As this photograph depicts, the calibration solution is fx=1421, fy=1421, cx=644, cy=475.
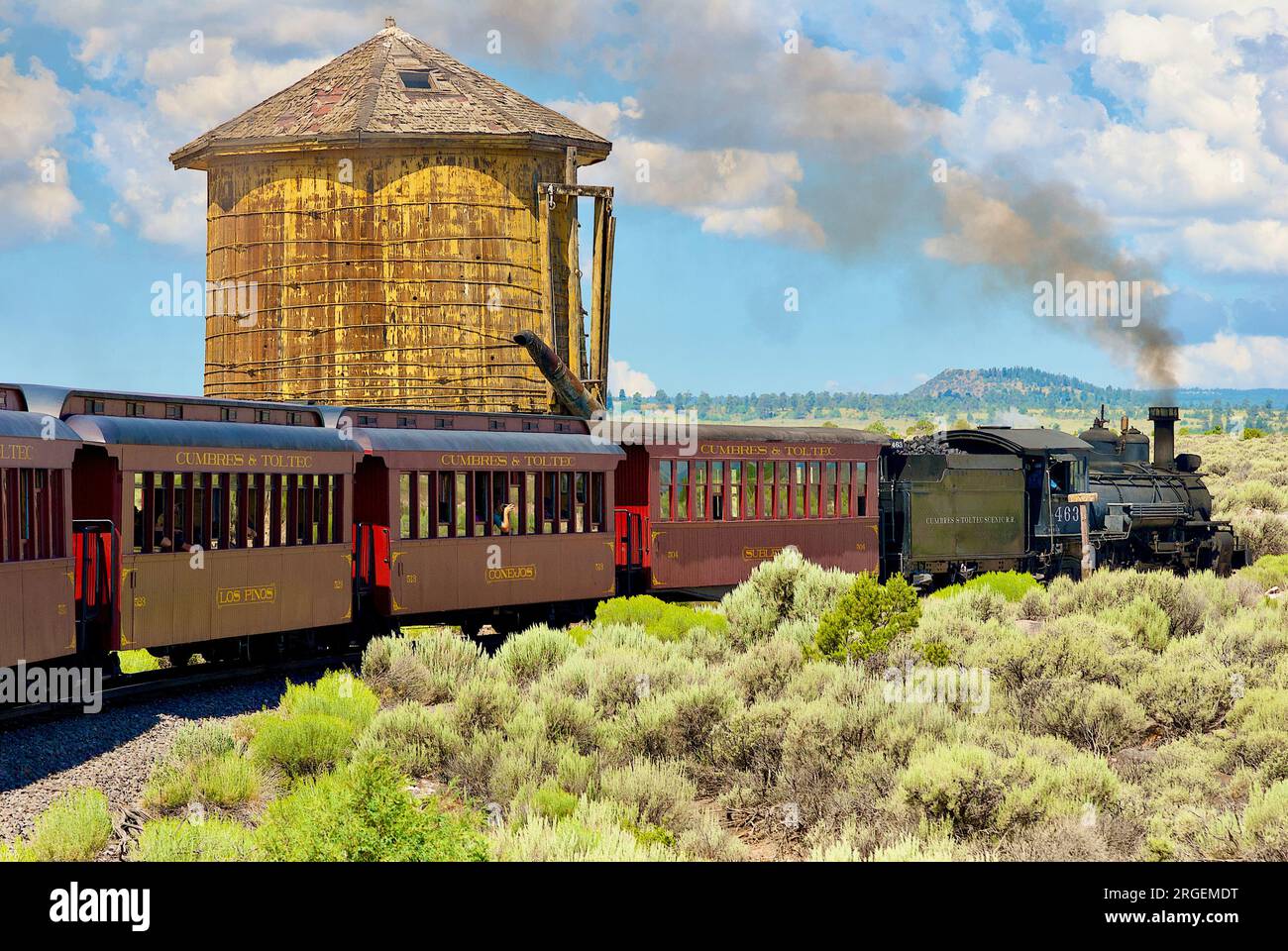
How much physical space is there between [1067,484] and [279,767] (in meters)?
21.9

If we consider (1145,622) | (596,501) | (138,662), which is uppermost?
(596,501)

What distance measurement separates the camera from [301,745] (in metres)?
12.8

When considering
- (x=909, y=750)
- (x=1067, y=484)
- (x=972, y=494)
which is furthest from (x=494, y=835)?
(x=1067, y=484)

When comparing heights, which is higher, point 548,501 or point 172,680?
point 548,501

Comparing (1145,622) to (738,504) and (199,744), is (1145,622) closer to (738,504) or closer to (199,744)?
(738,504)

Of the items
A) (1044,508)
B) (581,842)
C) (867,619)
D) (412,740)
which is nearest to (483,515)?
(867,619)

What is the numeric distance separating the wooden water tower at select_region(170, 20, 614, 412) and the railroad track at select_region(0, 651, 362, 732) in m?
14.0

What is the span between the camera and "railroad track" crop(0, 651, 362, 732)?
14.0m

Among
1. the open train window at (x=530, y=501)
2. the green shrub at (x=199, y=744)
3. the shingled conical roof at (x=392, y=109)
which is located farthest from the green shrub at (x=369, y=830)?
the shingled conical roof at (x=392, y=109)

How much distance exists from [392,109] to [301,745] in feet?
74.6

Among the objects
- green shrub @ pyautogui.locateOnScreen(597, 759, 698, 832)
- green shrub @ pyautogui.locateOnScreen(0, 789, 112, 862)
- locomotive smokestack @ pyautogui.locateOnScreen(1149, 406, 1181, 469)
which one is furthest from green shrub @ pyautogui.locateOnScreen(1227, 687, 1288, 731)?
locomotive smokestack @ pyautogui.locateOnScreen(1149, 406, 1181, 469)

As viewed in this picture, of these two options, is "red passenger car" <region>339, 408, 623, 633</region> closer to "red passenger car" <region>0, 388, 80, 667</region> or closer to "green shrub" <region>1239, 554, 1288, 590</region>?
"red passenger car" <region>0, 388, 80, 667</region>

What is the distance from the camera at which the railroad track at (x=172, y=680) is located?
1395cm
